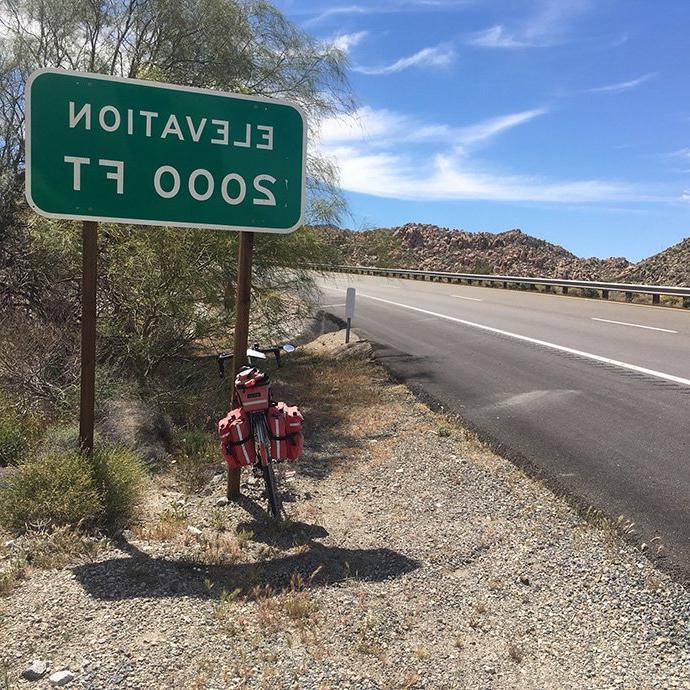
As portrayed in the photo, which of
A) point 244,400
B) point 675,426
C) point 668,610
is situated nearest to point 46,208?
point 244,400

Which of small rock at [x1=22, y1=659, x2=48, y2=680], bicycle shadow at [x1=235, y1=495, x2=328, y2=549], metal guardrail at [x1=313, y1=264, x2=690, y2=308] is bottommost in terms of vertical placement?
bicycle shadow at [x1=235, y1=495, x2=328, y2=549]

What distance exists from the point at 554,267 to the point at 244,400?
50.1 meters

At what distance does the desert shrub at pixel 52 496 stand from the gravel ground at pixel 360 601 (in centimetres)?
32

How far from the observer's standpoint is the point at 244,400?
4.43 metres

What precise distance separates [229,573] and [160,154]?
2.68m

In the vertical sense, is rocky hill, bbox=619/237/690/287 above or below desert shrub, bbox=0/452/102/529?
above

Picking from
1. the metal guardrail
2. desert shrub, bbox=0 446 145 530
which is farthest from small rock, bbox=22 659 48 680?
the metal guardrail

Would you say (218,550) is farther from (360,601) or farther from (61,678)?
(61,678)

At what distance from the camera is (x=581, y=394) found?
7.96m

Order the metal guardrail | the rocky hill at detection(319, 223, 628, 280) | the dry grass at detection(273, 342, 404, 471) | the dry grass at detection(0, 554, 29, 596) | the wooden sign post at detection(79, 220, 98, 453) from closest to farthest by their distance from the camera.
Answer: the dry grass at detection(0, 554, 29, 596) < the wooden sign post at detection(79, 220, 98, 453) < the dry grass at detection(273, 342, 404, 471) < the metal guardrail < the rocky hill at detection(319, 223, 628, 280)

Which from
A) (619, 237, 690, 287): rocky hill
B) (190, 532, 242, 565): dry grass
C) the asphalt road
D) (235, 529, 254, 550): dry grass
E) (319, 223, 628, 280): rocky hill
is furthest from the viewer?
(319, 223, 628, 280): rocky hill

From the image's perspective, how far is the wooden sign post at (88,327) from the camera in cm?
422

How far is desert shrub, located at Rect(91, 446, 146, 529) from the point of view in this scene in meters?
4.09

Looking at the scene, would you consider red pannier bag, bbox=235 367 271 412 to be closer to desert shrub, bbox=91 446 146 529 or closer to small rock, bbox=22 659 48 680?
desert shrub, bbox=91 446 146 529
